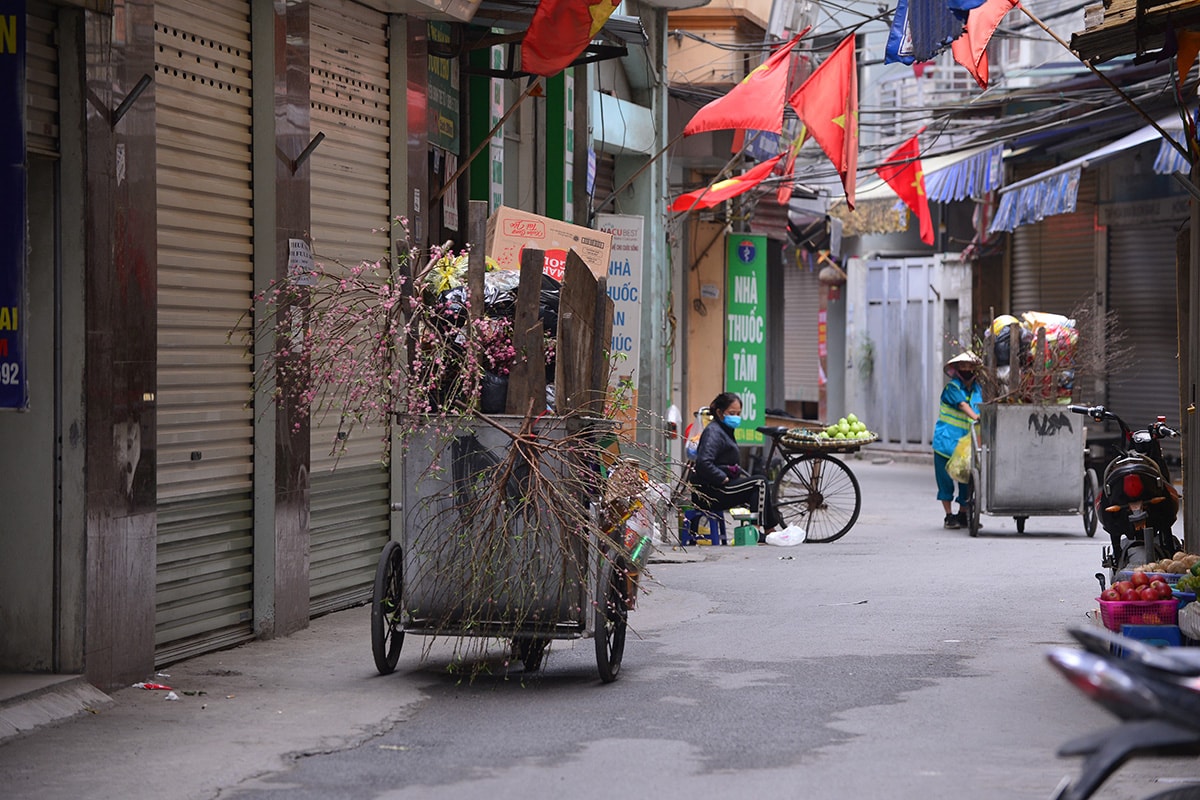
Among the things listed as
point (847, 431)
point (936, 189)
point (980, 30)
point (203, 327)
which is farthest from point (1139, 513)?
point (936, 189)

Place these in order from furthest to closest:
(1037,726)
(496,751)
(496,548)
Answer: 1. (496,548)
2. (1037,726)
3. (496,751)

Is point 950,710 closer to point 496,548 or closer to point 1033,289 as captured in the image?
point 496,548

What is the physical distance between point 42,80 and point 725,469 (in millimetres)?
9330

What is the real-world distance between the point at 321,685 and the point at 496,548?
46.3 inches

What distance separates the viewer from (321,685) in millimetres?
7645

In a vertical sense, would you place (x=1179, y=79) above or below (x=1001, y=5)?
below

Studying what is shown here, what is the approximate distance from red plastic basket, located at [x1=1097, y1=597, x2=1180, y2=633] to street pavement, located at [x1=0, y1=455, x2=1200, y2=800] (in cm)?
46

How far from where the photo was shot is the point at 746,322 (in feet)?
69.8

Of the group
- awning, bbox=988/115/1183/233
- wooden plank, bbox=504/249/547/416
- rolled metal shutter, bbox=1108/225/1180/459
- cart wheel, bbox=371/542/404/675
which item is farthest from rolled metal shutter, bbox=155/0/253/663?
rolled metal shutter, bbox=1108/225/1180/459

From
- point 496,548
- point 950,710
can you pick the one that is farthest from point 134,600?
point 950,710

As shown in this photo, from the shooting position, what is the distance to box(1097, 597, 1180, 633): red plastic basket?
8.02 metres

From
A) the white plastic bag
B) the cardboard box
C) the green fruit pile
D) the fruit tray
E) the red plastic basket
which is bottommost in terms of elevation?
the white plastic bag

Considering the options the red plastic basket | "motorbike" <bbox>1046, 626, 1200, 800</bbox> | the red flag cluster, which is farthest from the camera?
the red flag cluster

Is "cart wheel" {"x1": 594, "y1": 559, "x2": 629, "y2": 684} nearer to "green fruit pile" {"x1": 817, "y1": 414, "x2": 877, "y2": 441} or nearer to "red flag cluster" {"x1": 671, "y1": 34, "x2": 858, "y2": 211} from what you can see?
"red flag cluster" {"x1": 671, "y1": 34, "x2": 858, "y2": 211}
